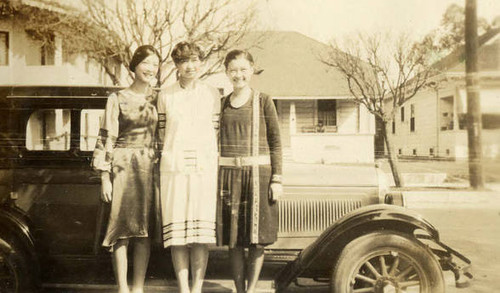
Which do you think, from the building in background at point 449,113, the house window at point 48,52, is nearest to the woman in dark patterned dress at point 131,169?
the house window at point 48,52

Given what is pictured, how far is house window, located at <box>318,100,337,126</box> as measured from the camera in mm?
2650

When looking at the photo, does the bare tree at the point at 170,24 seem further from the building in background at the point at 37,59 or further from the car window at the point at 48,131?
the car window at the point at 48,131

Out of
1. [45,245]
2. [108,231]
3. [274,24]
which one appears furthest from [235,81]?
[45,245]

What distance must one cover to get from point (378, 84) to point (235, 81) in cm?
100

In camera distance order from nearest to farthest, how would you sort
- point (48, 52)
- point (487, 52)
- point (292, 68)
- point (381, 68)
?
point (487, 52), point (381, 68), point (292, 68), point (48, 52)

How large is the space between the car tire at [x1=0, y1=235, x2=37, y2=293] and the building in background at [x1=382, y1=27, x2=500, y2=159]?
86.2 inches

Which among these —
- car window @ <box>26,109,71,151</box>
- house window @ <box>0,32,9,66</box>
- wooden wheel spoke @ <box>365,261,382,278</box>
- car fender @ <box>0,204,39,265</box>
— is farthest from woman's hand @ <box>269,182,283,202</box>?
house window @ <box>0,32,9,66</box>

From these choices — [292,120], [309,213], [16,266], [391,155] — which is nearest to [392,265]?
[309,213]

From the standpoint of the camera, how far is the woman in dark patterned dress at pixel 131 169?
7.39ft

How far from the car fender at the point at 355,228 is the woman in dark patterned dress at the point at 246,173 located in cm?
20

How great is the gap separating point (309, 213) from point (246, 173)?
0.51 meters

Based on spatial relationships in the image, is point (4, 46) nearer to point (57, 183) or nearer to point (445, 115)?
point (57, 183)

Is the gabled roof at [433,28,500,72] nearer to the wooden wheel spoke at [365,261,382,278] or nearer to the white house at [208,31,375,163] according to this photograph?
the white house at [208,31,375,163]

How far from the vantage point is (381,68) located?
9.18ft
